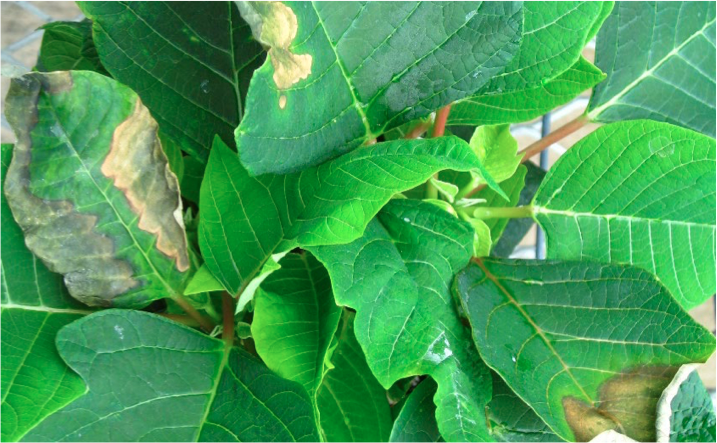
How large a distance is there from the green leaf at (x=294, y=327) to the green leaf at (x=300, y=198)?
2 cm

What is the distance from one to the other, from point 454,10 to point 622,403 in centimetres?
21

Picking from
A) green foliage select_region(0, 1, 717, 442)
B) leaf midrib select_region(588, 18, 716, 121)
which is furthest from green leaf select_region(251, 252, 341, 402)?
leaf midrib select_region(588, 18, 716, 121)

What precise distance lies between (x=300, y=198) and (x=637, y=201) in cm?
20

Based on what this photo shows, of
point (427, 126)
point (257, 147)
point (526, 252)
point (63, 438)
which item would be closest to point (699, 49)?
point (427, 126)

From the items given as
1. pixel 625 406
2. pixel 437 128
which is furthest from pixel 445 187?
pixel 625 406

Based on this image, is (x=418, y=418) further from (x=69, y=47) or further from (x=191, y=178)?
(x=69, y=47)

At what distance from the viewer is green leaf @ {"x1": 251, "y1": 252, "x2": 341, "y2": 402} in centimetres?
32

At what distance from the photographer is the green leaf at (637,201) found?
0.37m

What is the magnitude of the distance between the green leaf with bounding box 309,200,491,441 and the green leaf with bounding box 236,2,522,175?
47 millimetres

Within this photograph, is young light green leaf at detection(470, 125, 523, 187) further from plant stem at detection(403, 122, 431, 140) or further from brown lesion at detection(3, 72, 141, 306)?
brown lesion at detection(3, 72, 141, 306)

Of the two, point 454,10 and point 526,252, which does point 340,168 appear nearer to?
point 454,10

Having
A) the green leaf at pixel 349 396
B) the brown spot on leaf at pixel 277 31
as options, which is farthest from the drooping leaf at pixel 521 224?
the brown spot on leaf at pixel 277 31

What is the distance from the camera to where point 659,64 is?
0.43 m

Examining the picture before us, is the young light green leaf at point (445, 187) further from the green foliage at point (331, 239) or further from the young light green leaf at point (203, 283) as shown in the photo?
the young light green leaf at point (203, 283)
